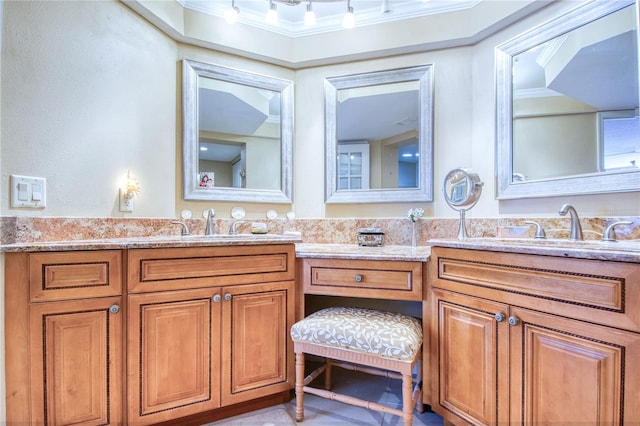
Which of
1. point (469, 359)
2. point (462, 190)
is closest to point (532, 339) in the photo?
point (469, 359)

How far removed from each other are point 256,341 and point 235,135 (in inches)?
51.2

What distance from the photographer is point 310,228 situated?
7.04 ft

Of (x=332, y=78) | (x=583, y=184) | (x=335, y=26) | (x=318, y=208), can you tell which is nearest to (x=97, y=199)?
(x=318, y=208)

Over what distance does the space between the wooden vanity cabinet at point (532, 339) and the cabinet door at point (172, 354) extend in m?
1.04

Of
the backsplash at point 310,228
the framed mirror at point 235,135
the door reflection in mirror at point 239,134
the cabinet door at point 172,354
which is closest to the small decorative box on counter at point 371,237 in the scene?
the backsplash at point 310,228

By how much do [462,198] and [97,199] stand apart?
6.37 feet

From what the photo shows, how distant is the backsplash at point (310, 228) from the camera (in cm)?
133

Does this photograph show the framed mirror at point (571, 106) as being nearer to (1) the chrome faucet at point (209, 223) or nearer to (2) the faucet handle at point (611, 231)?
(2) the faucet handle at point (611, 231)

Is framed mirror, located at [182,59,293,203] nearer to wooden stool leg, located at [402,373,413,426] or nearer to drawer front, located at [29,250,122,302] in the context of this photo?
drawer front, located at [29,250,122,302]

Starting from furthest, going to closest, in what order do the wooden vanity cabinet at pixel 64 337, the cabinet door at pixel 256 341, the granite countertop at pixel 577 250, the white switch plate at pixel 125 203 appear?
the white switch plate at pixel 125 203
the cabinet door at pixel 256 341
the wooden vanity cabinet at pixel 64 337
the granite countertop at pixel 577 250

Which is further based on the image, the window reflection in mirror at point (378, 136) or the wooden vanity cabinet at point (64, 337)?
the window reflection in mirror at point (378, 136)

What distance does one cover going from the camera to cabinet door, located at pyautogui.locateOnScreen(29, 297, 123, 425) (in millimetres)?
1151

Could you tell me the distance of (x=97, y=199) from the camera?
156cm

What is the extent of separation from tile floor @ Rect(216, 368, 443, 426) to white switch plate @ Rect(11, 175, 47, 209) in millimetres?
1329
